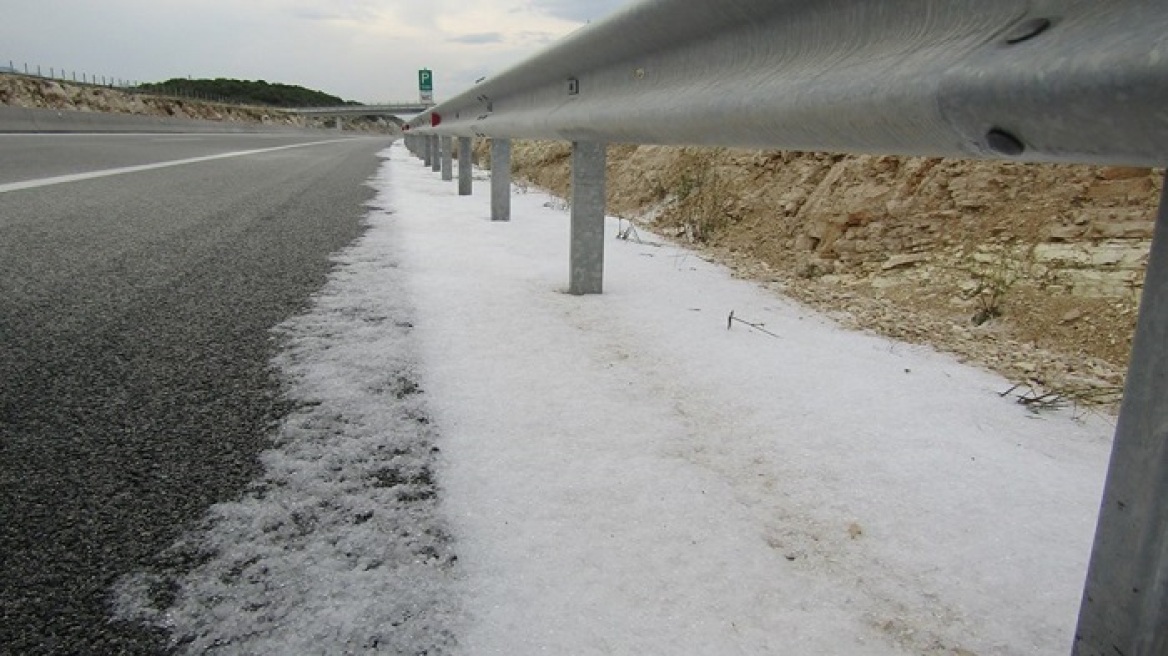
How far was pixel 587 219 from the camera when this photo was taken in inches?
120

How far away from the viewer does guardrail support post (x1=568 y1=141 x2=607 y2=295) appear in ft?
10.0

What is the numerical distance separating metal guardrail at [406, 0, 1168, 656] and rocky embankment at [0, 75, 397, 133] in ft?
91.7

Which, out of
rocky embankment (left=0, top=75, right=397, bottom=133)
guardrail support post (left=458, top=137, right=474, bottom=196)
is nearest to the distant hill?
rocky embankment (left=0, top=75, right=397, bottom=133)

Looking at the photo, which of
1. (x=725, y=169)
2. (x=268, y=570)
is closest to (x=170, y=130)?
(x=725, y=169)

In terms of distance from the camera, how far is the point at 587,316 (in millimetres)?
2734

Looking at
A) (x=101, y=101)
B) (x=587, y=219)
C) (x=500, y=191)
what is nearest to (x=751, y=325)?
(x=587, y=219)

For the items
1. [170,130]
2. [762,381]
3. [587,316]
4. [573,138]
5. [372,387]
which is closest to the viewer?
[372,387]

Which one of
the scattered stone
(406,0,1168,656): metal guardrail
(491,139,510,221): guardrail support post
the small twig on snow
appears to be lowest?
the small twig on snow

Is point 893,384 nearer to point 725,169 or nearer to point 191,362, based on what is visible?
point 191,362

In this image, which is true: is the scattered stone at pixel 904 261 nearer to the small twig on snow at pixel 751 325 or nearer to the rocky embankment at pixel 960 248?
the rocky embankment at pixel 960 248

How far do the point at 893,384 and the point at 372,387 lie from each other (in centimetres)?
143

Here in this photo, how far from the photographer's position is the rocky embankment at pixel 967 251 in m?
2.70

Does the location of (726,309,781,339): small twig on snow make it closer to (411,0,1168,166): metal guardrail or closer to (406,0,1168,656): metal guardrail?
(411,0,1168,166): metal guardrail

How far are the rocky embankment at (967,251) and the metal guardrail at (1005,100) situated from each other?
46.2 inches
